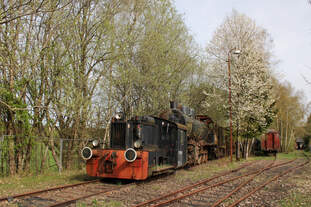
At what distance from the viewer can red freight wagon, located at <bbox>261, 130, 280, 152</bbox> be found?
1230 inches

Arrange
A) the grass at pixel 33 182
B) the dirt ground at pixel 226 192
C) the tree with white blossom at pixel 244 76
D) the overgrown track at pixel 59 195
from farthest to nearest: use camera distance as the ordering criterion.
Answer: the tree with white blossom at pixel 244 76
the grass at pixel 33 182
the dirt ground at pixel 226 192
the overgrown track at pixel 59 195

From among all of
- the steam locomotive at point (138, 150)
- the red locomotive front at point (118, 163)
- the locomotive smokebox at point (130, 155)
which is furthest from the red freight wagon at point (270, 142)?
the locomotive smokebox at point (130, 155)

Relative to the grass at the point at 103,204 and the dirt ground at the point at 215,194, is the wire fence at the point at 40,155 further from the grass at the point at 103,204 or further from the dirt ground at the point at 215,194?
the grass at the point at 103,204

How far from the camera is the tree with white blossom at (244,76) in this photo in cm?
2475

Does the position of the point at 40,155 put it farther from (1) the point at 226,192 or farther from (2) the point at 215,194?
(1) the point at 226,192

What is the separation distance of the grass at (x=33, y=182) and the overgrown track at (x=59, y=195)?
2.70ft

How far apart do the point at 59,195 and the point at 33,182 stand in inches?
111

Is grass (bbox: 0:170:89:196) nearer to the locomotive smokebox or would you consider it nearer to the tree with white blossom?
the locomotive smokebox

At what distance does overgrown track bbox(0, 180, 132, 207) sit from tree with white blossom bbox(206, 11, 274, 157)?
16.7m

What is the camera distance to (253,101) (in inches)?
981

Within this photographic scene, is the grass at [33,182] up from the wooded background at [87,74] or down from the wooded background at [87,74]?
down

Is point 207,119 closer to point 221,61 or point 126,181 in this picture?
point 221,61

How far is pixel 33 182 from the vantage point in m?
10.9

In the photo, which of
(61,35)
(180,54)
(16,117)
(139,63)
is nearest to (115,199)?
(16,117)
